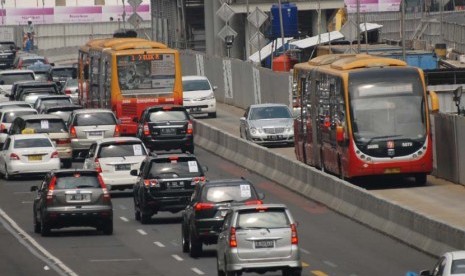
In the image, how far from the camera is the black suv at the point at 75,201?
37594 mm

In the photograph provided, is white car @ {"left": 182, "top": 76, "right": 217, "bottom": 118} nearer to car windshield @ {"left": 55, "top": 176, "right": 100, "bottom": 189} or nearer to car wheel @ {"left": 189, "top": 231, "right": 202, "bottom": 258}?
car windshield @ {"left": 55, "top": 176, "right": 100, "bottom": 189}

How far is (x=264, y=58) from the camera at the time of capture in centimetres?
9094

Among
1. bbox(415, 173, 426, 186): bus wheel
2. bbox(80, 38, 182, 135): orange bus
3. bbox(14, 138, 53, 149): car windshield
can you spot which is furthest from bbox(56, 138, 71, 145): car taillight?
bbox(415, 173, 426, 186): bus wheel

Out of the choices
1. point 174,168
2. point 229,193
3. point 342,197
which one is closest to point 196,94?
point 342,197

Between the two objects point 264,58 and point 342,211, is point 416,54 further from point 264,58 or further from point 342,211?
point 342,211

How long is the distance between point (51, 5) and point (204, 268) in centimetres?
11975

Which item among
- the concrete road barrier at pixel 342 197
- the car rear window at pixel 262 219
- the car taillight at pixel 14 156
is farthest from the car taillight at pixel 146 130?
the car rear window at pixel 262 219

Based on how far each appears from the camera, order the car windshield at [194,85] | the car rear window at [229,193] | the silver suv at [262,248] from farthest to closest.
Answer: the car windshield at [194,85]
the car rear window at [229,193]
the silver suv at [262,248]

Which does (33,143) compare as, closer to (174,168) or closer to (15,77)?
(174,168)

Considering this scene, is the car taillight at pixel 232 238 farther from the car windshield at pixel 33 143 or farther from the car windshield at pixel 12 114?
the car windshield at pixel 12 114

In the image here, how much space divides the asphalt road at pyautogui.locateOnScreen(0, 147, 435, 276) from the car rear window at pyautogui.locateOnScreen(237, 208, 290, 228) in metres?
2.31

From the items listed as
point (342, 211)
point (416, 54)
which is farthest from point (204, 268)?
point (416, 54)

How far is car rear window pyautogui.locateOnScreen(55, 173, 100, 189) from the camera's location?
37875 mm

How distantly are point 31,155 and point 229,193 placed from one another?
1918 cm
